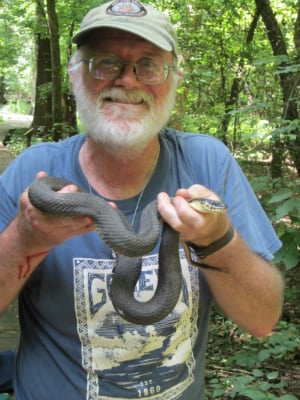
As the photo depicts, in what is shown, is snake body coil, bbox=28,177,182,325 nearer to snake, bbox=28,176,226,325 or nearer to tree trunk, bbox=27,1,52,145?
snake, bbox=28,176,226,325

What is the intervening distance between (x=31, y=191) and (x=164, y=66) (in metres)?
0.81

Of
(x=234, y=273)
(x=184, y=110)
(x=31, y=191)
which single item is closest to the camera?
(x=31, y=191)

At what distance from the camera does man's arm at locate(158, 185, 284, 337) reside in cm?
157

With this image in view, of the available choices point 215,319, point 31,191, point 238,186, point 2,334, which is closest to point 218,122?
point 215,319

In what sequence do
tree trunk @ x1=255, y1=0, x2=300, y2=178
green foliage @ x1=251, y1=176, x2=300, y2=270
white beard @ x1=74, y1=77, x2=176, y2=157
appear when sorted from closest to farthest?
white beard @ x1=74, y1=77, x2=176, y2=157 → green foliage @ x1=251, y1=176, x2=300, y2=270 → tree trunk @ x1=255, y1=0, x2=300, y2=178

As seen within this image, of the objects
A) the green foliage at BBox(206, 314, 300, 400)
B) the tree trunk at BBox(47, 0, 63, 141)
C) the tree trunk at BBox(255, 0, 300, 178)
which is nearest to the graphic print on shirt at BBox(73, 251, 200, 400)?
the green foliage at BBox(206, 314, 300, 400)

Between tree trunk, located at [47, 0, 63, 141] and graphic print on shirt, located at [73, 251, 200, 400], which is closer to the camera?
graphic print on shirt, located at [73, 251, 200, 400]

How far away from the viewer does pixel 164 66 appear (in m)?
2.06

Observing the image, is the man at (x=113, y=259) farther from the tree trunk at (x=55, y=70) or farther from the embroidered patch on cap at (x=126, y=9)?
the tree trunk at (x=55, y=70)

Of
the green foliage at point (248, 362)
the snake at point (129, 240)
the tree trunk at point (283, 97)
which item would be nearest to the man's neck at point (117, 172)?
the snake at point (129, 240)

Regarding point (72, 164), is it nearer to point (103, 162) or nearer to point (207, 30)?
point (103, 162)

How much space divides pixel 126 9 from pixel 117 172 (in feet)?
2.16

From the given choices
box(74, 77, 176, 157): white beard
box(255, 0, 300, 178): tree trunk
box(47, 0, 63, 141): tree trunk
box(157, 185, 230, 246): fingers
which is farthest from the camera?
box(47, 0, 63, 141): tree trunk

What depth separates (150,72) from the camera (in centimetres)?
204
